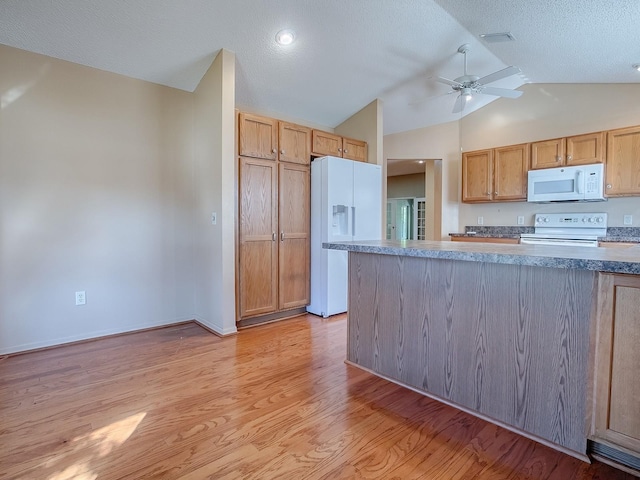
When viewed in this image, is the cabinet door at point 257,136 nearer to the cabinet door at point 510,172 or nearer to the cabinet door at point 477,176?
the cabinet door at point 477,176

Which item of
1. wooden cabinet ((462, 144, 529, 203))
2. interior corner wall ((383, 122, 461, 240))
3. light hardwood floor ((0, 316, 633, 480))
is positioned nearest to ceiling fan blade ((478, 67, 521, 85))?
wooden cabinet ((462, 144, 529, 203))

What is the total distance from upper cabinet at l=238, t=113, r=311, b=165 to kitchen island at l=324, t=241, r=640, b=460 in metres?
1.59

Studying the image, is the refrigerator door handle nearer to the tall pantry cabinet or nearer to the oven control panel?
the tall pantry cabinet

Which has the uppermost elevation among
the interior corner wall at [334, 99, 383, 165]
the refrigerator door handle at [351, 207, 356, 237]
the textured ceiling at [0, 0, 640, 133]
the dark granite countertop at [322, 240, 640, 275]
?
the textured ceiling at [0, 0, 640, 133]

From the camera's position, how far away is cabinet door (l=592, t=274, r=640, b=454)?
1.30 metres

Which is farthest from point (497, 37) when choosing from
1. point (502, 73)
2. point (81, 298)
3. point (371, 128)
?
point (81, 298)

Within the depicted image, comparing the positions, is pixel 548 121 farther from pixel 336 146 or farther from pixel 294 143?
pixel 294 143

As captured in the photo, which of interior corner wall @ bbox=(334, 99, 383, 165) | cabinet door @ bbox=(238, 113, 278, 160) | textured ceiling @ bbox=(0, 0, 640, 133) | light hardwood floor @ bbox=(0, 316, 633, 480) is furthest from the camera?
interior corner wall @ bbox=(334, 99, 383, 165)

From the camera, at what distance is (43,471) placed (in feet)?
4.50

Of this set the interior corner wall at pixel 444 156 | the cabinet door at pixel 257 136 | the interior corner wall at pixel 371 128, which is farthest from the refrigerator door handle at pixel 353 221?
the interior corner wall at pixel 444 156

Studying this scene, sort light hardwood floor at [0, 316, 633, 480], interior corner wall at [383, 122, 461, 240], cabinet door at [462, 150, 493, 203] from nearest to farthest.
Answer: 1. light hardwood floor at [0, 316, 633, 480]
2. cabinet door at [462, 150, 493, 203]
3. interior corner wall at [383, 122, 461, 240]

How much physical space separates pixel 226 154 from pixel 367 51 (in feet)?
5.78

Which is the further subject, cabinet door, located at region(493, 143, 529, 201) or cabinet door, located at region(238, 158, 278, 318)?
cabinet door, located at region(493, 143, 529, 201)

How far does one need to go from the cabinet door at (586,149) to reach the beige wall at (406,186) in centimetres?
456
